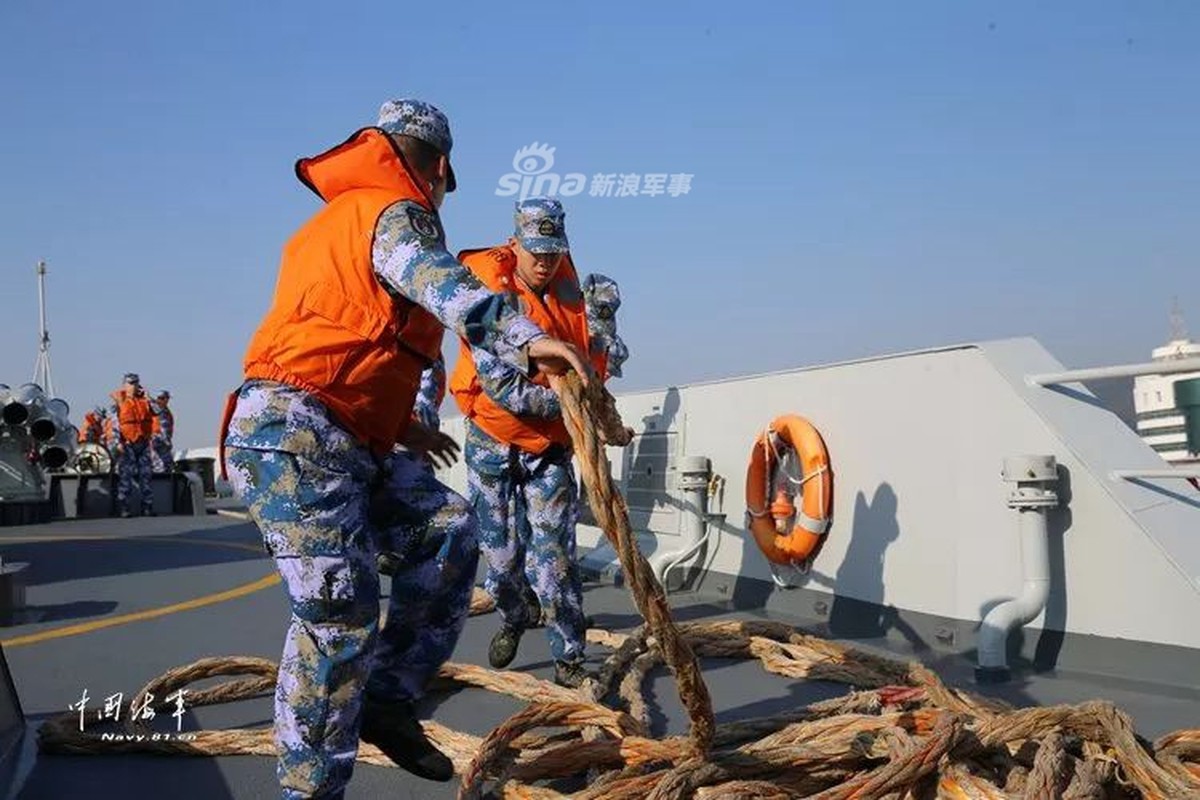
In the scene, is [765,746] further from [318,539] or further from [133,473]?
[133,473]

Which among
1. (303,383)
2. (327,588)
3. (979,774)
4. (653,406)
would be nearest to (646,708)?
(979,774)

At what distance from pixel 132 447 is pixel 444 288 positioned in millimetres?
14712

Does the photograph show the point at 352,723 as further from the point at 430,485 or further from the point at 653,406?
the point at 653,406

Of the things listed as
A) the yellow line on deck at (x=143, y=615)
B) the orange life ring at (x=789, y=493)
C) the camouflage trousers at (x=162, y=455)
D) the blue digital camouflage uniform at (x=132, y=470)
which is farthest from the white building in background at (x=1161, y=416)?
the camouflage trousers at (x=162, y=455)

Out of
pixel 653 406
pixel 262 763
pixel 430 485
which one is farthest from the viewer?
pixel 653 406

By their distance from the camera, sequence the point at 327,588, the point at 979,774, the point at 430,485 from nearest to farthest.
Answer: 1. the point at 327,588
2. the point at 979,774
3. the point at 430,485

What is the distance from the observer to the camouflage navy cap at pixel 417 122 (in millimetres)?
2219

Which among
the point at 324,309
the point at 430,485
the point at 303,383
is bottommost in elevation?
the point at 430,485

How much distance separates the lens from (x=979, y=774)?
213 cm

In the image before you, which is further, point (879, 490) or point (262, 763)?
point (879, 490)

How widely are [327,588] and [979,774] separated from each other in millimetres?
1394

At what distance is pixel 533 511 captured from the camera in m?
3.79

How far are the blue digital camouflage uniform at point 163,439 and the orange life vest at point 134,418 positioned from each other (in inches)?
85.0

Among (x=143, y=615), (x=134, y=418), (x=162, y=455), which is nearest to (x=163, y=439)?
(x=162, y=455)
